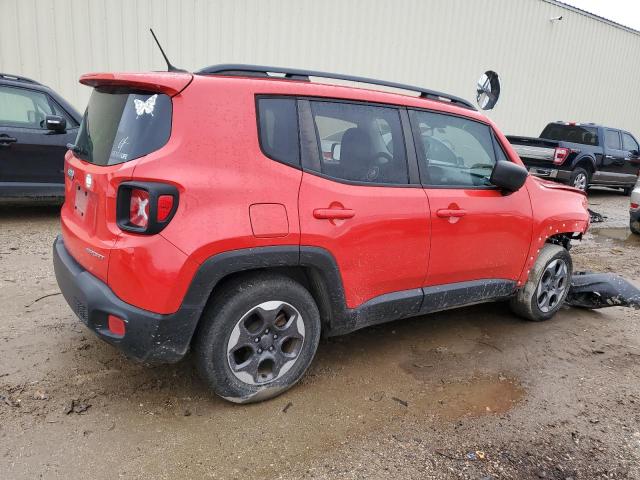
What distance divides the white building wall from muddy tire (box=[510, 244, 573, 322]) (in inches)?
309

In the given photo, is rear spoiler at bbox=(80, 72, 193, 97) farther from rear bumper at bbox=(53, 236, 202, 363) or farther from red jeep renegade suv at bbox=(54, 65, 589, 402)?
rear bumper at bbox=(53, 236, 202, 363)

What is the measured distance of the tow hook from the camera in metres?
4.27

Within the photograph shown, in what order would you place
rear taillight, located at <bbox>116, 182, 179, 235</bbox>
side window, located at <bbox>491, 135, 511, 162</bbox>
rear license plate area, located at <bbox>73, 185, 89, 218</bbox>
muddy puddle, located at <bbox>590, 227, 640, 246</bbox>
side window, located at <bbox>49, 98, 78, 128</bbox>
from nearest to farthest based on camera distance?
rear taillight, located at <bbox>116, 182, 179, 235</bbox>
rear license plate area, located at <bbox>73, 185, 89, 218</bbox>
side window, located at <bbox>491, 135, 511, 162</bbox>
side window, located at <bbox>49, 98, 78, 128</bbox>
muddy puddle, located at <bbox>590, 227, 640, 246</bbox>

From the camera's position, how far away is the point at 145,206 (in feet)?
7.33

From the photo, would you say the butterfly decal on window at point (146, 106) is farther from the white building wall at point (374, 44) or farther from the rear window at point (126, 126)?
the white building wall at point (374, 44)

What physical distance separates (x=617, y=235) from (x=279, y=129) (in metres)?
7.91

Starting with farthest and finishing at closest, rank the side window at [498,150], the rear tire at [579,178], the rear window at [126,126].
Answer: the rear tire at [579,178]
the side window at [498,150]
the rear window at [126,126]

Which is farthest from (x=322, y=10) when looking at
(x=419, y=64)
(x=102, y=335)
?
(x=102, y=335)

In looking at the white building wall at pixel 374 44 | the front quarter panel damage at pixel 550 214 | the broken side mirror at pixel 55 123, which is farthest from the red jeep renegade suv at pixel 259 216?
the white building wall at pixel 374 44

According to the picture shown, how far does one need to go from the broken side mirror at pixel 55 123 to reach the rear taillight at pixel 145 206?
15.3 ft

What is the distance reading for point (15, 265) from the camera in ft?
15.7

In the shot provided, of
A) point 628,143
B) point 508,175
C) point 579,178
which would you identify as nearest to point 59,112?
point 508,175

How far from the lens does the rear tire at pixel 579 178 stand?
1134 centimetres

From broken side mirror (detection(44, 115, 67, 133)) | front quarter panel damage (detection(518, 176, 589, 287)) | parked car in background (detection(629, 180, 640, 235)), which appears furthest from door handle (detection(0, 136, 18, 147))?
parked car in background (detection(629, 180, 640, 235))
